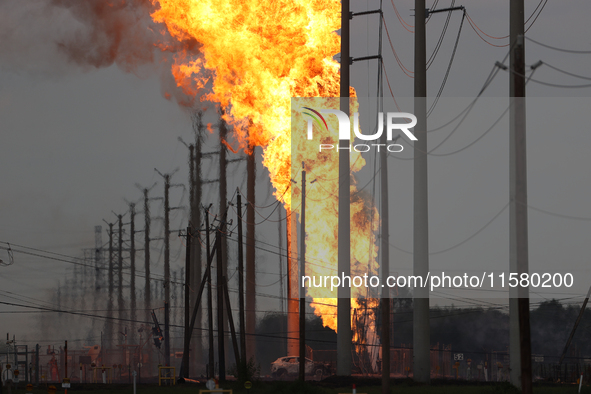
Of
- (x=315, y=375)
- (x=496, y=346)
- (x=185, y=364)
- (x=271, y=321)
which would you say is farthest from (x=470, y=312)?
(x=185, y=364)

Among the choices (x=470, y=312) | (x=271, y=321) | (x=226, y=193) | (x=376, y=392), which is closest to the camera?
(x=376, y=392)

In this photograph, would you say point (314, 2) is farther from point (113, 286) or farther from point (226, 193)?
point (113, 286)

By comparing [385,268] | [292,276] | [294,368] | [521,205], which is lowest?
[294,368]

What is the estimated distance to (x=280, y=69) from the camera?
59594 millimetres

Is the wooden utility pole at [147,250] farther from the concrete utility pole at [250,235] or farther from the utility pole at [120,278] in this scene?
the concrete utility pole at [250,235]

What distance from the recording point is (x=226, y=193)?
87.1 metres

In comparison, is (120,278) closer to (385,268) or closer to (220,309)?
(220,309)

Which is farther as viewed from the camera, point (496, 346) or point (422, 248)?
point (496, 346)

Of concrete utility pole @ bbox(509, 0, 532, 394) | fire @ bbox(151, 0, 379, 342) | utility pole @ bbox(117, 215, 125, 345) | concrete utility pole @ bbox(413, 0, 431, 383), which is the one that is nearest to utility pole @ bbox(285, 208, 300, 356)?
fire @ bbox(151, 0, 379, 342)

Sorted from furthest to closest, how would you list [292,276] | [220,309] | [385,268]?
[292,276]
[220,309]
[385,268]

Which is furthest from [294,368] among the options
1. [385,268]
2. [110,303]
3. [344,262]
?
[110,303]

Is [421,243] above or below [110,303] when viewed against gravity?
above

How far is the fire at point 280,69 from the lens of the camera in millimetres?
58156

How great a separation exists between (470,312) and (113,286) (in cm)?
5871
